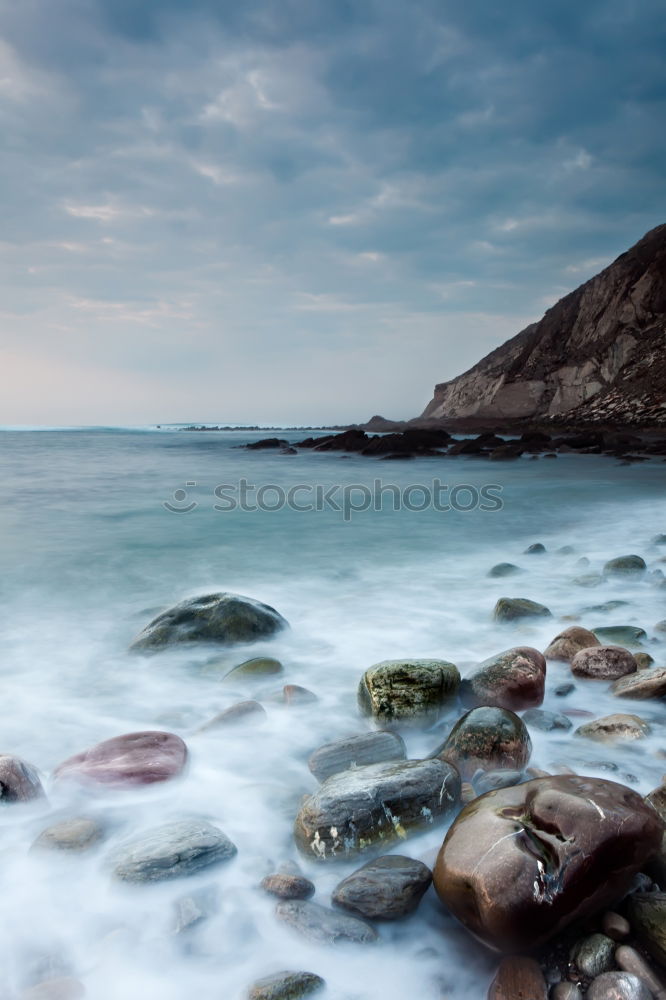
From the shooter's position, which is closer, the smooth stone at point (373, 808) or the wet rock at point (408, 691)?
the smooth stone at point (373, 808)

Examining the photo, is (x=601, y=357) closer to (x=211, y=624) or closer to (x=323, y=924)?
(x=211, y=624)

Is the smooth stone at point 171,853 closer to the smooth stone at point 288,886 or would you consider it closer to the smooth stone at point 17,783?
the smooth stone at point 288,886

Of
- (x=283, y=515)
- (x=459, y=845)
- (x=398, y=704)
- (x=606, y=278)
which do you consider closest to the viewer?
(x=459, y=845)

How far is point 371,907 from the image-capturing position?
170cm

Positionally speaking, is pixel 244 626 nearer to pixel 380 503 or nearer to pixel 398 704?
pixel 398 704

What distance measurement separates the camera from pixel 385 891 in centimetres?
171

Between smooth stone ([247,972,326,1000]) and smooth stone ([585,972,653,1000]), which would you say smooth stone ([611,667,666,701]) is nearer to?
smooth stone ([585,972,653,1000])

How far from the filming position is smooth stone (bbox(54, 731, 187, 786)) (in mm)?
2436

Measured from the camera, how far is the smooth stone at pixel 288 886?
1.81 metres

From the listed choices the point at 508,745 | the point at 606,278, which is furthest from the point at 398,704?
the point at 606,278

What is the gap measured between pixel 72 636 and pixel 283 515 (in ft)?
20.4

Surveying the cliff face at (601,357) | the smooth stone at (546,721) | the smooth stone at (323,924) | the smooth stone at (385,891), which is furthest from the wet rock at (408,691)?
the cliff face at (601,357)

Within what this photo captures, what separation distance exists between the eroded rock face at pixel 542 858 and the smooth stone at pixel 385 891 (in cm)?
10

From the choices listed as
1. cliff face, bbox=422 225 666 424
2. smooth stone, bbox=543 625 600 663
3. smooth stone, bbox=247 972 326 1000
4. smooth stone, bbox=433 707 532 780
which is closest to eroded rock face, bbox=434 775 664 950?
smooth stone, bbox=247 972 326 1000
